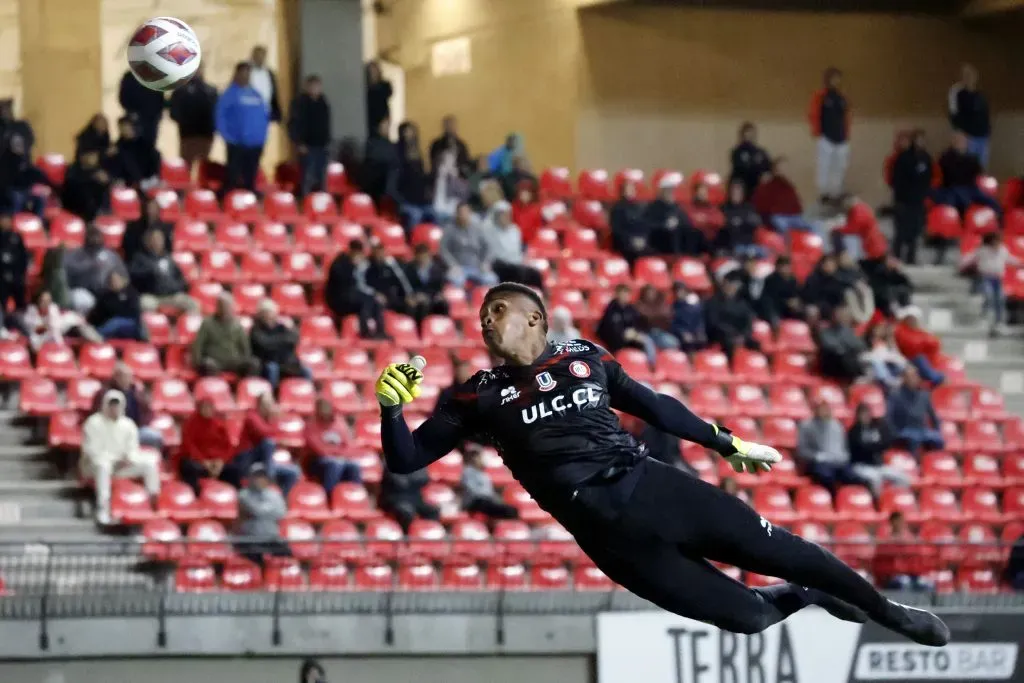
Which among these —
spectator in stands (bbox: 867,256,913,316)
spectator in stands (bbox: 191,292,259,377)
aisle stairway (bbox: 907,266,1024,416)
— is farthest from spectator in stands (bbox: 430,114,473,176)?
aisle stairway (bbox: 907,266,1024,416)

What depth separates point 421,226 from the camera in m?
18.3

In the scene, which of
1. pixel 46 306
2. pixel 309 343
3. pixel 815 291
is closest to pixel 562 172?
pixel 815 291

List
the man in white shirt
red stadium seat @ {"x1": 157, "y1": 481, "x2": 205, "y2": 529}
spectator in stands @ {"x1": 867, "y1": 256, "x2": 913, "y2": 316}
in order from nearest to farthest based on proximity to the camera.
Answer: red stadium seat @ {"x1": 157, "y1": 481, "x2": 205, "y2": 529}
the man in white shirt
spectator in stands @ {"x1": 867, "y1": 256, "x2": 913, "y2": 316}

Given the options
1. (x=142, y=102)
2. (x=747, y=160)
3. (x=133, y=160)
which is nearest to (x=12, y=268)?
(x=133, y=160)

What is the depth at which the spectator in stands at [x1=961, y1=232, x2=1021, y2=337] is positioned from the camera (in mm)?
19469

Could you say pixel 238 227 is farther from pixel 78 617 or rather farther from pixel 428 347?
pixel 78 617

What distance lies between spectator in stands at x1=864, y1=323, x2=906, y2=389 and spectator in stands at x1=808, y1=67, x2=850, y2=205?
3.83 meters

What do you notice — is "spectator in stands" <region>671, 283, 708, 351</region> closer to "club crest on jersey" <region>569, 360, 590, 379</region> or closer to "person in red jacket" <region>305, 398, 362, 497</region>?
"person in red jacket" <region>305, 398, 362, 497</region>

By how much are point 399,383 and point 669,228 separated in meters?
12.3

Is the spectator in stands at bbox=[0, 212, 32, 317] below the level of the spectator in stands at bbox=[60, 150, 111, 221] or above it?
below

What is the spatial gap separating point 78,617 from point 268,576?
4.56 ft

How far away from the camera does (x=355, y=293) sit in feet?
54.6

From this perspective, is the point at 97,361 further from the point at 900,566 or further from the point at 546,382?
the point at 546,382

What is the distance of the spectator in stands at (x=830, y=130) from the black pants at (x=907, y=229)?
3.57ft
